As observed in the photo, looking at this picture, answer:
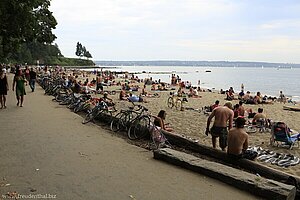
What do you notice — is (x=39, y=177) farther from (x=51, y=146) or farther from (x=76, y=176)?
(x=51, y=146)

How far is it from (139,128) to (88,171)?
13.0 ft

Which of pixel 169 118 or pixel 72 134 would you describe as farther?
pixel 169 118

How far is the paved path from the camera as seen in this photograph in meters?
5.57

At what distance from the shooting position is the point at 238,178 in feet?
20.3

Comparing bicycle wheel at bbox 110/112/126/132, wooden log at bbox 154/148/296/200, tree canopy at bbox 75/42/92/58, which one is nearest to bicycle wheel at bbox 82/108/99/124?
bicycle wheel at bbox 110/112/126/132

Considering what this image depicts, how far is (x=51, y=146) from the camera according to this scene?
8445 millimetres

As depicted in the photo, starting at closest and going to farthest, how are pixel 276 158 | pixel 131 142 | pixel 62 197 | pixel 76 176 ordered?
pixel 62 197 → pixel 76 176 → pixel 276 158 → pixel 131 142

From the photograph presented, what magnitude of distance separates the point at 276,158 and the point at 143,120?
3905mm

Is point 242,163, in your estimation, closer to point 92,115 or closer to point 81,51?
point 92,115

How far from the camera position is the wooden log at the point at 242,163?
21.4 feet

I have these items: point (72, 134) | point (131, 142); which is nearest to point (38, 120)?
point (72, 134)

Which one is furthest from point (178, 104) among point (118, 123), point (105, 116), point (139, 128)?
point (139, 128)

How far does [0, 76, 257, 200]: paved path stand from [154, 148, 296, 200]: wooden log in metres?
0.16

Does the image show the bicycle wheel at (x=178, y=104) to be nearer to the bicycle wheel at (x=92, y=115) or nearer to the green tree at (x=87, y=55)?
the bicycle wheel at (x=92, y=115)
